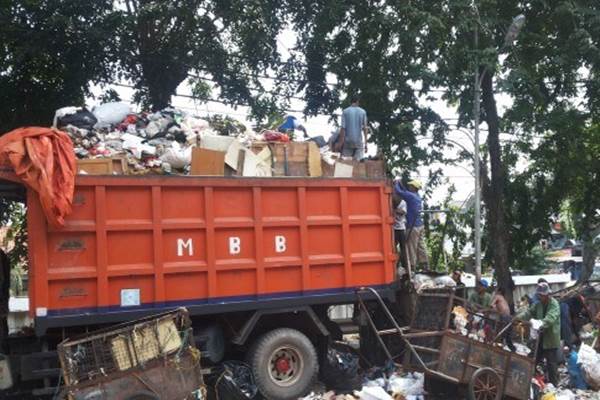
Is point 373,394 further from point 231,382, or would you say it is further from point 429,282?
point 429,282

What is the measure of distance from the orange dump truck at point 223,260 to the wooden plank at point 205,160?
0.52ft

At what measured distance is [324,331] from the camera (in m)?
6.85

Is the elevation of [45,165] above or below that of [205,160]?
below

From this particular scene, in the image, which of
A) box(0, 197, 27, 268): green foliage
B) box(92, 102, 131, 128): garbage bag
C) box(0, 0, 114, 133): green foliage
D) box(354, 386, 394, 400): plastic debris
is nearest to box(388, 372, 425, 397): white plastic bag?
box(354, 386, 394, 400): plastic debris

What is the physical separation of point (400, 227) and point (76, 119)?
12.9 ft

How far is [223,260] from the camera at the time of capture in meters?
6.30

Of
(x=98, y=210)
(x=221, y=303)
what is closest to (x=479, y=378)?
(x=221, y=303)

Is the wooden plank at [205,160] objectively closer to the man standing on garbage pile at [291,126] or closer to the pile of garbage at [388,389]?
the man standing on garbage pile at [291,126]

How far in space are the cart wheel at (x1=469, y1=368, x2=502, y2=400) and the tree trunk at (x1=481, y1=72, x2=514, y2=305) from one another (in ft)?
17.5

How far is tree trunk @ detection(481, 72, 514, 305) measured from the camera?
469 inches

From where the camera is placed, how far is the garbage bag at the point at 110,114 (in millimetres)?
7152

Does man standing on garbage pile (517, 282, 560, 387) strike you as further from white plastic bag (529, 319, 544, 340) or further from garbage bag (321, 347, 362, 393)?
garbage bag (321, 347, 362, 393)

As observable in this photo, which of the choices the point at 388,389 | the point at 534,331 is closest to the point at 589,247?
the point at 534,331

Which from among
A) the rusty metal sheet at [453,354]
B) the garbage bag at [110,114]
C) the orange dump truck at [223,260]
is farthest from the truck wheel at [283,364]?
the garbage bag at [110,114]
